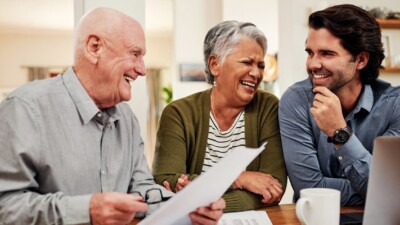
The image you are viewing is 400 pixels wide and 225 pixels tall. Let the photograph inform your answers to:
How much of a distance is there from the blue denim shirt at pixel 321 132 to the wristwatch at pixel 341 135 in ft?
0.40

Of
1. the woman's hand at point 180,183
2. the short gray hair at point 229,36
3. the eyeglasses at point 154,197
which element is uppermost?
the short gray hair at point 229,36

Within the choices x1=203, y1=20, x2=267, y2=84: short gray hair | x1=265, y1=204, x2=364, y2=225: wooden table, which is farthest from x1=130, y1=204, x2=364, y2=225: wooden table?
x1=203, y1=20, x2=267, y2=84: short gray hair

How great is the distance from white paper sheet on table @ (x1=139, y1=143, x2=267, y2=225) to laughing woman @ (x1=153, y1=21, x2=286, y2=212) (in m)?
0.61

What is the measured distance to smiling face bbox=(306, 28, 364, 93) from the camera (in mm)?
1515

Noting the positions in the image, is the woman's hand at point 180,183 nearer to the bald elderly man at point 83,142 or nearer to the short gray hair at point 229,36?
the bald elderly man at point 83,142

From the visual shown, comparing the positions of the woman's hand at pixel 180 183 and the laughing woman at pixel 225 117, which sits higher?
the laughing woman at pixel 225 117

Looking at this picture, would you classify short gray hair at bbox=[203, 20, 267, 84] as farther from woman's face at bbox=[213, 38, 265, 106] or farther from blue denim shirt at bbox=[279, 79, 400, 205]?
blue denim shirt at bbox=[279, 79, 400, 205]

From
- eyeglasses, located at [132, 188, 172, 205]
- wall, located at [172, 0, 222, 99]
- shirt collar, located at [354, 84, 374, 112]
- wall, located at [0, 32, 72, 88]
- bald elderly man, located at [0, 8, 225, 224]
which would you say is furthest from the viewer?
wall, located at [0, 32, 72, 88]

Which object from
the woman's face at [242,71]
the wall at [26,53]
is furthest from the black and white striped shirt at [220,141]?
the wall at [26,53]

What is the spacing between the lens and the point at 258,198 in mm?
1391

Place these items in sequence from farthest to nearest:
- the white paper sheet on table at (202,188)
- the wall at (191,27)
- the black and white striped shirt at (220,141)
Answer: the wall at (191,27) < the black and white striped shirt at (220,141) < the white paper sheet on table at (202,188)

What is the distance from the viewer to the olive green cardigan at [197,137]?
1.53 meters

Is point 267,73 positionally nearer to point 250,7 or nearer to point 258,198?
point 250,7

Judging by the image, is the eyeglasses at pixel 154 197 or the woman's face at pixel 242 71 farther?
the woman's face at pixel 242 71
